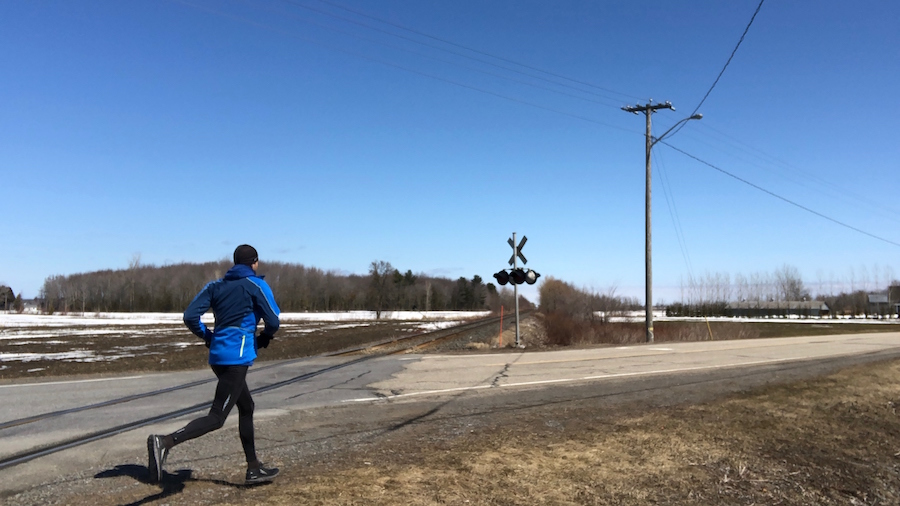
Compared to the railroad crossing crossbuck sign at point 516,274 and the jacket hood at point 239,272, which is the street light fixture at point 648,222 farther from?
the jacket hood at point 239,272

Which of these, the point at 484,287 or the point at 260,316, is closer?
the point at 260,316

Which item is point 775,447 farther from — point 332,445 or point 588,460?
point 332,445

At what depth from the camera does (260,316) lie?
491 cm

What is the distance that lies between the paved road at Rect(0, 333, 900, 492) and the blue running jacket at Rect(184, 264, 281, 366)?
1972 millimetres

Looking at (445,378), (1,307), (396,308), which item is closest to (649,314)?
(445,378)

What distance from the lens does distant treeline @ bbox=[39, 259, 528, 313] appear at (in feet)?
456

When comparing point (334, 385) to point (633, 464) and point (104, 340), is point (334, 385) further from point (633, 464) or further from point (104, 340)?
point (104, 340)

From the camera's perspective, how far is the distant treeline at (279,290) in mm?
138875

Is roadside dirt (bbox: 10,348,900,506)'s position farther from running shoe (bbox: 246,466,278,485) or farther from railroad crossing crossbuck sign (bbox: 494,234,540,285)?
railroad crossing crossbuck sign (bbox: 494,234,540,285)

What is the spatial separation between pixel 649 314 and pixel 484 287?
567ft

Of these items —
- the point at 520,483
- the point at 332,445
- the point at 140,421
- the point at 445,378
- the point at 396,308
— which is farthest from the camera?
the point at 396,308

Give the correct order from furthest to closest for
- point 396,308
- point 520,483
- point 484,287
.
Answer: point 484,287 → point 396,308 → point 520,483

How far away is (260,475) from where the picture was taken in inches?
188

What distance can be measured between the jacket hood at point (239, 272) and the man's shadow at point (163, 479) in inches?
64.6
